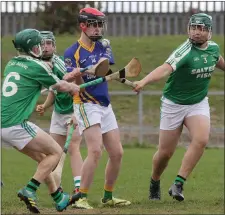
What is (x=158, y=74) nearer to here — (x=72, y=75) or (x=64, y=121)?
(x=72, y=75)

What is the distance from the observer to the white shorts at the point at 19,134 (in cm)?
907

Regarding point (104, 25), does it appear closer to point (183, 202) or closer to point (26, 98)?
point (26, 98)

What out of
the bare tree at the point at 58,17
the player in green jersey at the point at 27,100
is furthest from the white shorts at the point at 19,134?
the bare tree at the point at 58,17

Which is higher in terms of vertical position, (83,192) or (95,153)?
(95,153)

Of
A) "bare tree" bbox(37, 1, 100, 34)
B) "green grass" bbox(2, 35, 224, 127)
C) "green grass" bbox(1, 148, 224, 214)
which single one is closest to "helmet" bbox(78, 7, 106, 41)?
"green grass" bbox(1, 148, 224, 214)

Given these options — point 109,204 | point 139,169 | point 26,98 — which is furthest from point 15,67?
point 139,169

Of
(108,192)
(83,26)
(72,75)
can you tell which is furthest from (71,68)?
(108,192)

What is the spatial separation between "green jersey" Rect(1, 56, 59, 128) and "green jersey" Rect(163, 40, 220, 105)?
5.99 ft

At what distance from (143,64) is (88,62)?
2190 cm

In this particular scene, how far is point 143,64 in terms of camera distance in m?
32.0

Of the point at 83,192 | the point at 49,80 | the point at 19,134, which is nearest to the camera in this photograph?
the point at 19,134

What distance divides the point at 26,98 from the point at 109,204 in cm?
203

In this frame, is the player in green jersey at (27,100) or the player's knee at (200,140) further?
the player's knee at (200,140)

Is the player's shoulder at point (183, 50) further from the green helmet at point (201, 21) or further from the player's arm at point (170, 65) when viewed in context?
the green helmet at point (201, 21)
